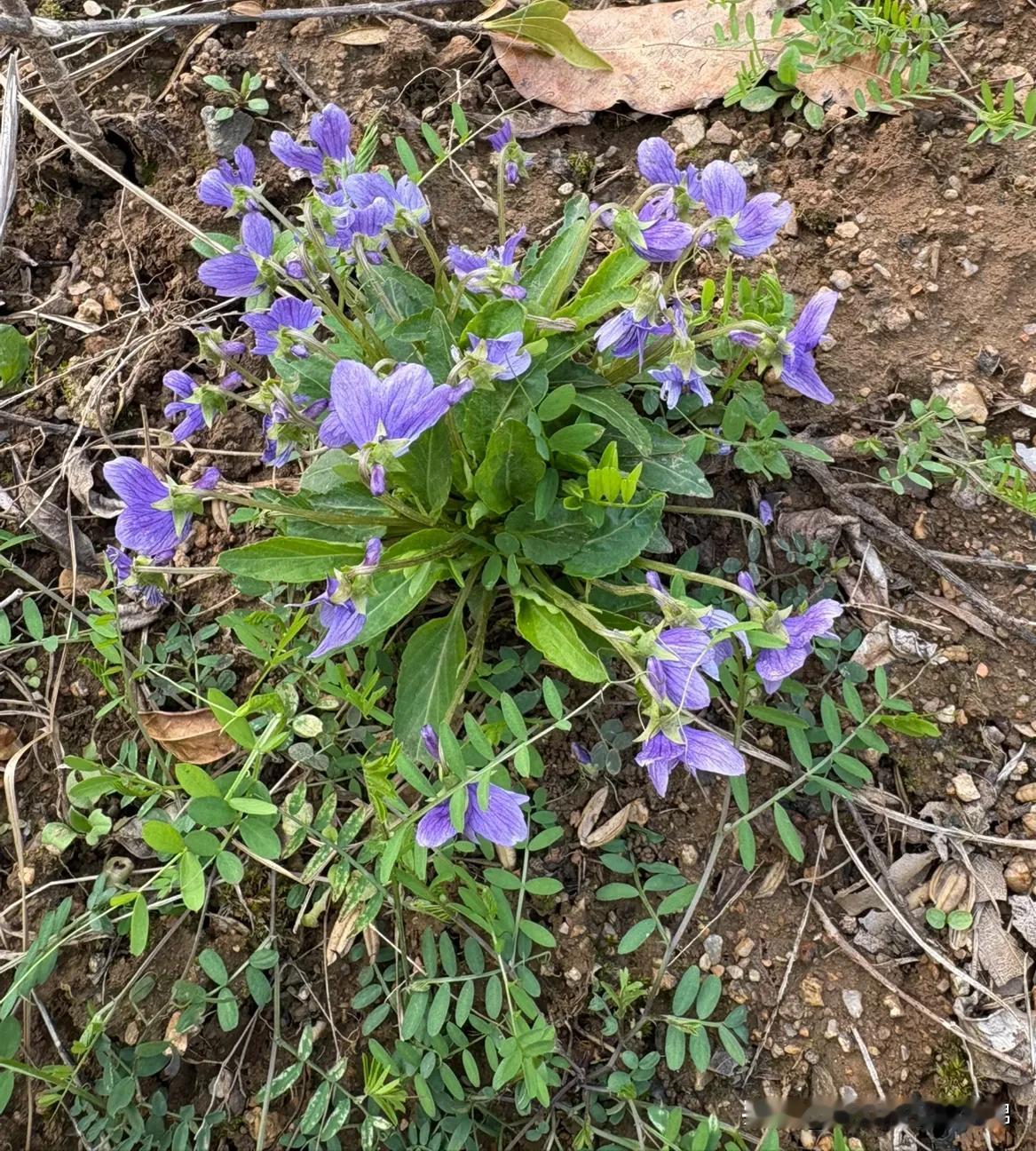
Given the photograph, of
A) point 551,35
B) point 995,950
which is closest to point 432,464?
point 995,950

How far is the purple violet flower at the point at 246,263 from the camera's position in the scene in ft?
5.96

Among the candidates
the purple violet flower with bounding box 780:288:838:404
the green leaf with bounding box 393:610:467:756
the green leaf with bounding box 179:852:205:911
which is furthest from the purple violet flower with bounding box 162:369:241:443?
the purple violet flower with bounding box 780:288:838:404

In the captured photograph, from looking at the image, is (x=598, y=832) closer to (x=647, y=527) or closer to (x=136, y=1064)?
(x=647, y=527)

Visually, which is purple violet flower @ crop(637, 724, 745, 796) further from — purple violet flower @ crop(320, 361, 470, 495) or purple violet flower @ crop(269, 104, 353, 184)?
purple violet flower @ crop(269, 104, 353, 184)

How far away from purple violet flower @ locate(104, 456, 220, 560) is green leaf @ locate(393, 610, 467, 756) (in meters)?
0.54

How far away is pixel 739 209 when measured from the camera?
1.72m

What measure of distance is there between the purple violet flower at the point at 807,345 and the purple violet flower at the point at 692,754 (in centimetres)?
71

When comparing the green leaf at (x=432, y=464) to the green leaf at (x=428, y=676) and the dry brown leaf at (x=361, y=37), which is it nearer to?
the green leaf at (x=428, y=676)

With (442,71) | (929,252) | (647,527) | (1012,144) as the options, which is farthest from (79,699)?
(1012,144)

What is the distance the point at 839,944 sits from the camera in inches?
74.6

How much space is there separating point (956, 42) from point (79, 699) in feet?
9.56

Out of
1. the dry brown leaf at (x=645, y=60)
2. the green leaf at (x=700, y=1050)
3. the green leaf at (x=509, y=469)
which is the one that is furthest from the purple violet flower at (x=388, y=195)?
the green leaf at (x=700, y=1050)

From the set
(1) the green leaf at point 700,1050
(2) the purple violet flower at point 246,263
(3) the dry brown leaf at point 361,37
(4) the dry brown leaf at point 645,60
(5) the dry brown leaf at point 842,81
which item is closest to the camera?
(1) the green leaf at point 700,1050

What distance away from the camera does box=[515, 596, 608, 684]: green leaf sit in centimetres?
172
